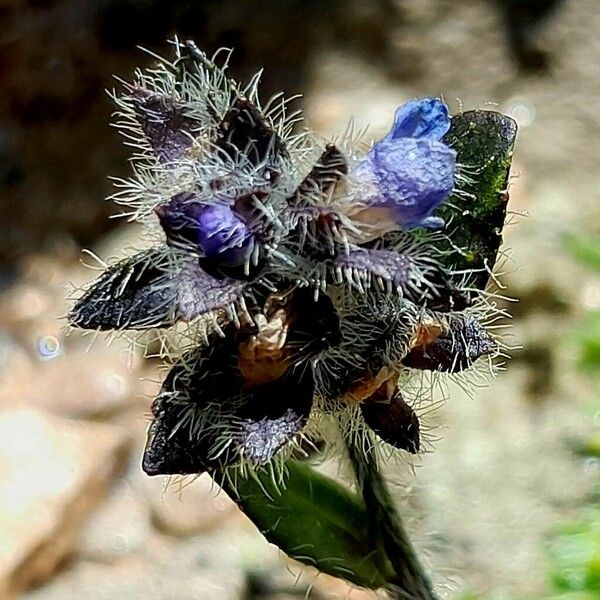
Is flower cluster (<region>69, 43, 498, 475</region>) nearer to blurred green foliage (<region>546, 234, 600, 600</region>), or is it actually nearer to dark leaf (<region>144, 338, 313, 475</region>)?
dark leaf (<region>144, 338, 313, 475</region>)

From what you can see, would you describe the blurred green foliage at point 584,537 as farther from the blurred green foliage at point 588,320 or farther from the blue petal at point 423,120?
the blue petal at point 423,120

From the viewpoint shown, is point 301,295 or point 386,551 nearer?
point 301,295

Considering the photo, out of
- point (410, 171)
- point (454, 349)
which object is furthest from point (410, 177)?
point (454, 349)

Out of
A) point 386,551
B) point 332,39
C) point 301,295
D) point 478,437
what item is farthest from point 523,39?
point 301,295

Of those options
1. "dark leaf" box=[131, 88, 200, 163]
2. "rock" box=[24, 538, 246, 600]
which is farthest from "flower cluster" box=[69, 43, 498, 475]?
"rock" box=[24, 538, 246, 600]

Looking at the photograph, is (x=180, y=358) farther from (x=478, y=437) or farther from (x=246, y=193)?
(x=478, y=437)

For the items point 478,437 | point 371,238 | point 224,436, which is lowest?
point 478,437
